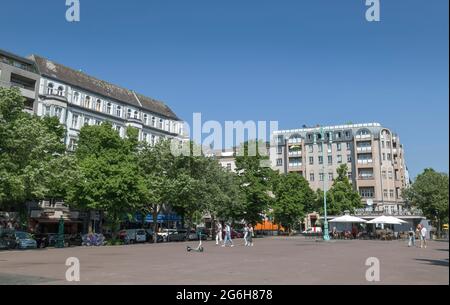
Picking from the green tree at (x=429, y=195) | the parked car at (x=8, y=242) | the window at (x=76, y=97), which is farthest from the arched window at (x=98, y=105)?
the green tree at (x=429, y=195)

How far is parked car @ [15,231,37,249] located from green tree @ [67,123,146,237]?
19.8ft

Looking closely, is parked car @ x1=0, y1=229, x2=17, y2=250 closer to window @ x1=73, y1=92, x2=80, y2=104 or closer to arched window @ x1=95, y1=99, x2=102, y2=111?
window @ x1=73, y1=92, x2=80, y2=104

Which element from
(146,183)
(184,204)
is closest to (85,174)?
(146,183)

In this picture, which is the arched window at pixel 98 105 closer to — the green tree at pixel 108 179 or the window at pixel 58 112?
the window at pixel 58 112

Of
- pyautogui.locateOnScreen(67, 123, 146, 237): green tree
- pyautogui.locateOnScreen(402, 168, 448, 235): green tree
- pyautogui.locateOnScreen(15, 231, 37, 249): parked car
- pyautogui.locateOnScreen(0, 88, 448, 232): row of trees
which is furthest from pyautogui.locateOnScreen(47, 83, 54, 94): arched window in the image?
pyautogui.locateOnScreen(402, 168, 448, 235): green tree

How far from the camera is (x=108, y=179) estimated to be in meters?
42.0

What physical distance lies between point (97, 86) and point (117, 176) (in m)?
28.3

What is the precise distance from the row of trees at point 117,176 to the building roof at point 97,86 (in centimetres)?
1447

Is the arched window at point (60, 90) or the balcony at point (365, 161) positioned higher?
the arched window at point (60, 90)

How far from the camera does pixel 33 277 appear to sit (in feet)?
48.3

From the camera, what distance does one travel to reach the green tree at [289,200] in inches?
3039
